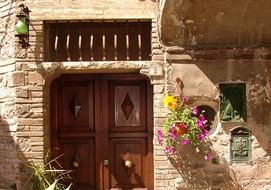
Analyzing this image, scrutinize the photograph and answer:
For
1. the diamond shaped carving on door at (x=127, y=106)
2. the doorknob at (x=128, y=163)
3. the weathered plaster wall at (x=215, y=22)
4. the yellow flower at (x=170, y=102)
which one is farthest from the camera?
the diamond shaped carving on door at (x=127, y=106)

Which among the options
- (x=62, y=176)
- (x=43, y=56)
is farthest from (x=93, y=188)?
(x=43, y=56)

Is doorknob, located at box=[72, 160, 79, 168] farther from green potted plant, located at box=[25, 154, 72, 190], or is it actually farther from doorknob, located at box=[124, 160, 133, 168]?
doorknob, located at box=[124, 160, 133, 168]

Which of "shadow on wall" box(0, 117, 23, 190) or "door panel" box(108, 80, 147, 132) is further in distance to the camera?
"door panel" box(108, 80, 147, 132)

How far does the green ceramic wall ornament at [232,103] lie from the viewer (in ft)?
17.5

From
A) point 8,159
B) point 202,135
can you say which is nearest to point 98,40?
point 202,135

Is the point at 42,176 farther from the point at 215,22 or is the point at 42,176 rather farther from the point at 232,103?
the point at 215,22

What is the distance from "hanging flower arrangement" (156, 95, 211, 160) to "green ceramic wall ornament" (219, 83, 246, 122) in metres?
0.33

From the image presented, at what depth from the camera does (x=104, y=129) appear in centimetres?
574

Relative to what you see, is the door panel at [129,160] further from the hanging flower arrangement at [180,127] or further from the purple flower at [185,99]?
Result: the purple flower at [185,99]

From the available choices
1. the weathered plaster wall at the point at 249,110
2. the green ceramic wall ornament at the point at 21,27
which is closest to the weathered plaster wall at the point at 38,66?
the green ceramic wall ornament at the point at 21,27

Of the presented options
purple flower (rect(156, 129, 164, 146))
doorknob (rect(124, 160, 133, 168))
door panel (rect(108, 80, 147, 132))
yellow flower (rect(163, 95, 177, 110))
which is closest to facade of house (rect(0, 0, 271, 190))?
purple flower (rect(156, 129, 164, 146))

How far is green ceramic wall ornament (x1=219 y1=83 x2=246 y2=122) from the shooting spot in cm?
533

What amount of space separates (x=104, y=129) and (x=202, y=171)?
148 cm

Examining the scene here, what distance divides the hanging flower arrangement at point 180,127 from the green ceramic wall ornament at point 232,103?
1.10ft
